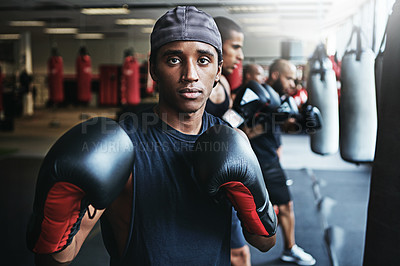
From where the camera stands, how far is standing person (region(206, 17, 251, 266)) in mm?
1994

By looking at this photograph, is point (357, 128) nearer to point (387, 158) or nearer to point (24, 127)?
point (387, 158)

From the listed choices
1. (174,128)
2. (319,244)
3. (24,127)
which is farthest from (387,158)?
(24,127)

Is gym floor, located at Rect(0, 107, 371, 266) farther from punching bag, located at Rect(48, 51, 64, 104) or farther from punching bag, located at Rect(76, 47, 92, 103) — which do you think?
punching bag, located at Rect(48, 51, 64, 104)

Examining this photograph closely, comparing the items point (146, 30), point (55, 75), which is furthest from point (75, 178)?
point (146, 30)

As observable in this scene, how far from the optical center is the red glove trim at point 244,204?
37.5 inches

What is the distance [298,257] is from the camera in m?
2.75

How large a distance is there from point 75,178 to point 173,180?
0.96 ft

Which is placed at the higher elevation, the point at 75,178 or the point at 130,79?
the point at 130,79

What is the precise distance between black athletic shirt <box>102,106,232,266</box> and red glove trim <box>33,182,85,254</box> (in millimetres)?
178

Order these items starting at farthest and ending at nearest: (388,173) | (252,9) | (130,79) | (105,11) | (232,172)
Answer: (105,11) < (130,79) < (252,9) < (388,173) < (232,172)

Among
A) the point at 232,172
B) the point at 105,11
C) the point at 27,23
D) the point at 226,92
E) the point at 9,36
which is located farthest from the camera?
the point at 9,36

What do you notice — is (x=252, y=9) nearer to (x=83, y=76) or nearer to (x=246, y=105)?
(x=83, y=76)

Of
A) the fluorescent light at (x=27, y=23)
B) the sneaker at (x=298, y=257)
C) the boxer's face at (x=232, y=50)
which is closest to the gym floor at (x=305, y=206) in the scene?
the sneaker at (x=298, y=257)

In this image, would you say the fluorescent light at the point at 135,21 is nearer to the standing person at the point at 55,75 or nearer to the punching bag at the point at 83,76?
the punching bag at the point at 83,76
